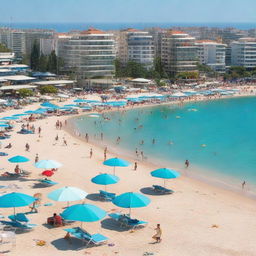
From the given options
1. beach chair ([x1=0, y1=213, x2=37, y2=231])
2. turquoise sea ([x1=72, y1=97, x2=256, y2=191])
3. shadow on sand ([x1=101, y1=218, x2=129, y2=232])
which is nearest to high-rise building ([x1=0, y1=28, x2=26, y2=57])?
turquoise sea ([x1=72, y1=97, x2=256, y2=191])

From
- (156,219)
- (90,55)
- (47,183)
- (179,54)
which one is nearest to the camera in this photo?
(156,219)

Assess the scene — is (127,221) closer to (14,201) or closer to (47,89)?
(14,201)

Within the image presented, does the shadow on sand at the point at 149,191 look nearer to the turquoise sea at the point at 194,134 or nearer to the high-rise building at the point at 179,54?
the turquoise sea at the point at 194,134

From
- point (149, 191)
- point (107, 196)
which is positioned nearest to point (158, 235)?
point (107, 196)

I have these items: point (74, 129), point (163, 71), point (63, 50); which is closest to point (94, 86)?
point (63, 50)

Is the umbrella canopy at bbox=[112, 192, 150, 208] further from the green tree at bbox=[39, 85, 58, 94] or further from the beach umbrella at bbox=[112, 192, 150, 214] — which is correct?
the green tree at bbox=[39, 85, 58, 94]
